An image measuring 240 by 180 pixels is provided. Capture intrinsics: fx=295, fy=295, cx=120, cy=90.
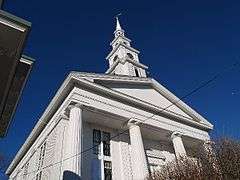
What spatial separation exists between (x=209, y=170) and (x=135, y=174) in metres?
7.71

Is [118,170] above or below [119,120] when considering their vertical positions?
below

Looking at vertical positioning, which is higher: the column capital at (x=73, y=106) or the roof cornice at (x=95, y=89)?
the roof cornice at (x=95, y=89)

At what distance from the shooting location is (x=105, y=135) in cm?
2264

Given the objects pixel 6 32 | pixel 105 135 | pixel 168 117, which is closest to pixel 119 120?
pixel 105 135

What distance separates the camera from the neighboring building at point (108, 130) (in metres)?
19.1

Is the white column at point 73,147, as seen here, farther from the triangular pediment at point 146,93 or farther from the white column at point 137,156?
the white column at point 137,156

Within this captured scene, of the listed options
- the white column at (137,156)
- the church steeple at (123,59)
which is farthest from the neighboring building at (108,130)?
the church steeple at (123,59)

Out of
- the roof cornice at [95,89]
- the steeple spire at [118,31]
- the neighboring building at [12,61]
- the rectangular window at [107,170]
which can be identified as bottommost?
the neighboring building at [12,61]

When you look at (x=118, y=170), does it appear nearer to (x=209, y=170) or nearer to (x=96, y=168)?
(x=96, y=168)

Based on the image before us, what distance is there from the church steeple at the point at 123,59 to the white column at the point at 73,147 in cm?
1350

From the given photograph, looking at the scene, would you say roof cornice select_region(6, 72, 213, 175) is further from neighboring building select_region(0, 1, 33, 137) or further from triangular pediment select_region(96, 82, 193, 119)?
neighboring building select_region(0, 1, 33, 137)

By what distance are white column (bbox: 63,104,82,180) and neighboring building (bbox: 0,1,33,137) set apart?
10.8 metres

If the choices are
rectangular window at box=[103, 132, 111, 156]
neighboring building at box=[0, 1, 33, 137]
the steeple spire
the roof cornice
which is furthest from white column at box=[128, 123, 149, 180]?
the steeple spire

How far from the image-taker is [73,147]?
1698cm
